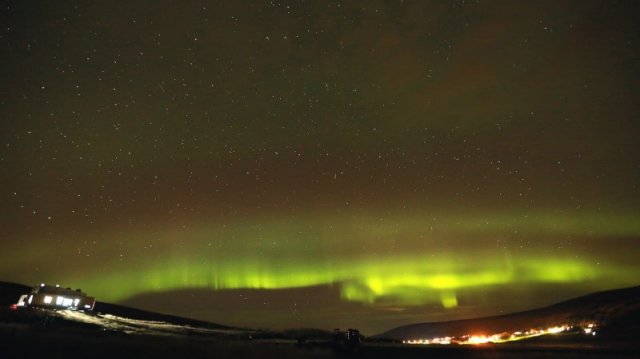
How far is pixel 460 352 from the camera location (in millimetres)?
33438

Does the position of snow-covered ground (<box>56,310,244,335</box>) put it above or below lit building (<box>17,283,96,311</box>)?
below

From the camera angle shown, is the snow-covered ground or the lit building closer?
the snow-covered ground

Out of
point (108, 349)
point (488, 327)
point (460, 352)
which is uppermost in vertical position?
point (108, 349)

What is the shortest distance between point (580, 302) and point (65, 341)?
8185 inches

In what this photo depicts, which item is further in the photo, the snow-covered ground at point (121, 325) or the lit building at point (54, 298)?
the lit building at point (54, 298)

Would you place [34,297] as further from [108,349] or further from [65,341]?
[108,349]

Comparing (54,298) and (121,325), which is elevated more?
(54,298)

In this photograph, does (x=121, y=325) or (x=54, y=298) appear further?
(x=54, y=298)

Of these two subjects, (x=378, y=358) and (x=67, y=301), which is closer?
(x=378, y=358)

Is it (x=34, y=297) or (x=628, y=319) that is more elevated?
(x=34, y=297)

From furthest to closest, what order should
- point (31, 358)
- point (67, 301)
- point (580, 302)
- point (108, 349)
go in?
point (580, 302) < point (67, 301) < point (108, 349) < point (31, 358)

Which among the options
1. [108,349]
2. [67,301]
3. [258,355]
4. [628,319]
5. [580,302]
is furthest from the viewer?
[580,302]

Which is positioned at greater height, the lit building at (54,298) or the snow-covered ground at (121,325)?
the lit building at (54,298)

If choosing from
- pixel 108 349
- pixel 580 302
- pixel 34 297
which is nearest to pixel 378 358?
pixel 108 349
